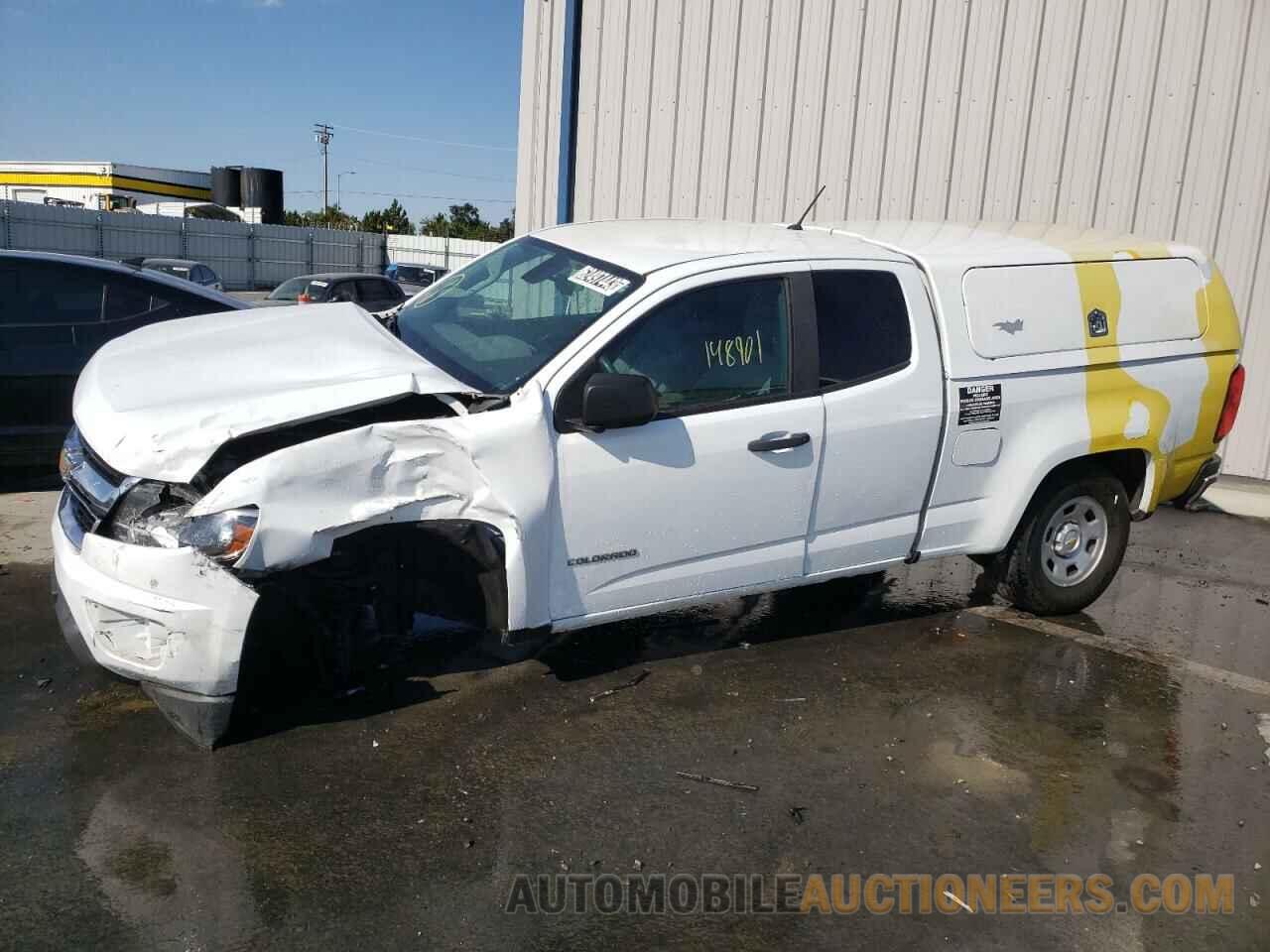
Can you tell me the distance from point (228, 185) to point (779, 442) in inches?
2055

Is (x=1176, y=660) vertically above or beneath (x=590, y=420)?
beneath

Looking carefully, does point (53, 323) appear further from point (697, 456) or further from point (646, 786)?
point (646, 786)

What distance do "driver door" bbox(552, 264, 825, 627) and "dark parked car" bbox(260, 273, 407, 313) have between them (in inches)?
639

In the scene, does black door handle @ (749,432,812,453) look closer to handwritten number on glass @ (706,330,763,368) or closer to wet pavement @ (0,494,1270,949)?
handwritten number on glass @ (706,330,763,368)

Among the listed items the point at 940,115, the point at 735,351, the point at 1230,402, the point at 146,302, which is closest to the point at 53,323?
the point at 146,302

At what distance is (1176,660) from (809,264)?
2.69 metres

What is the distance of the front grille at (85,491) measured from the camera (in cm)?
371

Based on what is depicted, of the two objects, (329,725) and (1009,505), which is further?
(1009,505)

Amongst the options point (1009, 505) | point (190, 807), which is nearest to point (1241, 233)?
point (1009, 505)

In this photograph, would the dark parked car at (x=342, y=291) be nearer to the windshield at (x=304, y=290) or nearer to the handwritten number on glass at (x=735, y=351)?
the windshield at (x=304, y=290)

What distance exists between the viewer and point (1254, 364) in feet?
28.1

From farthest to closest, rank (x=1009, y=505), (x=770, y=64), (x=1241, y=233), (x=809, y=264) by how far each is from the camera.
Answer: (x=770, y=64) → (x=1241, y=233) → (x=1009, y=505) → (x=809, y=264)

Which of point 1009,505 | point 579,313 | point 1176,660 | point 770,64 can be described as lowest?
point 1176,660

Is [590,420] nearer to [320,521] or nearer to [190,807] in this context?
[320,521]
